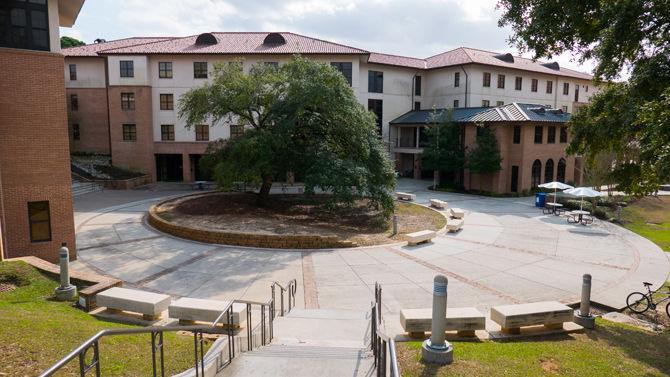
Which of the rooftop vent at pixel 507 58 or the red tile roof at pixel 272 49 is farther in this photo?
the rooftop vent at pixel 507 58

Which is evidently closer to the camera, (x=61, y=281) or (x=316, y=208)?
(x=61, y=281)

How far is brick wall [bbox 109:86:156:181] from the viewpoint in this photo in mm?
37438

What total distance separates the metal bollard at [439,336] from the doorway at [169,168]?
36754 mm

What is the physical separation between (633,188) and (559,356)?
6.90 m

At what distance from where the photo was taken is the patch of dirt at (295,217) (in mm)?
19984

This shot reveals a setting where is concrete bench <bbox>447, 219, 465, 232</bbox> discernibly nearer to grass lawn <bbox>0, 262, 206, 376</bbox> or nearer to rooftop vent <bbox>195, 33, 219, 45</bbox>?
grass lawn <bbox>0, 262, 206, 376</bbox>

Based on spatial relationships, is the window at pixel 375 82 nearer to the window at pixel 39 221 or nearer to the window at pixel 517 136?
the window at pixel 517 136

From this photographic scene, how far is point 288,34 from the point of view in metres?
42.4

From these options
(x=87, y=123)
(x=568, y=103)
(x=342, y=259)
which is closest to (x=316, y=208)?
(x=342, y=259)

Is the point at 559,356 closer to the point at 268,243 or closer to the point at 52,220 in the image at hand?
the point at 268,243

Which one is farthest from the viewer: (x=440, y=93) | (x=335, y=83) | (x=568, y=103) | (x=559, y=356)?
(x=568, y=103)

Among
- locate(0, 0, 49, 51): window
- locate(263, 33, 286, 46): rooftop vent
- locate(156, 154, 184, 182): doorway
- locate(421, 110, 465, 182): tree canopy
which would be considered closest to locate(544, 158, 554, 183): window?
locate(421, 110, 465, 182): tree canopy

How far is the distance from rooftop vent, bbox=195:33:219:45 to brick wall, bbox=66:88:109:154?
992 cm

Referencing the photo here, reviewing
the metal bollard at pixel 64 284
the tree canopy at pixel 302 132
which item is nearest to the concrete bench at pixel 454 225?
the tree canopy at pixel 302 132
